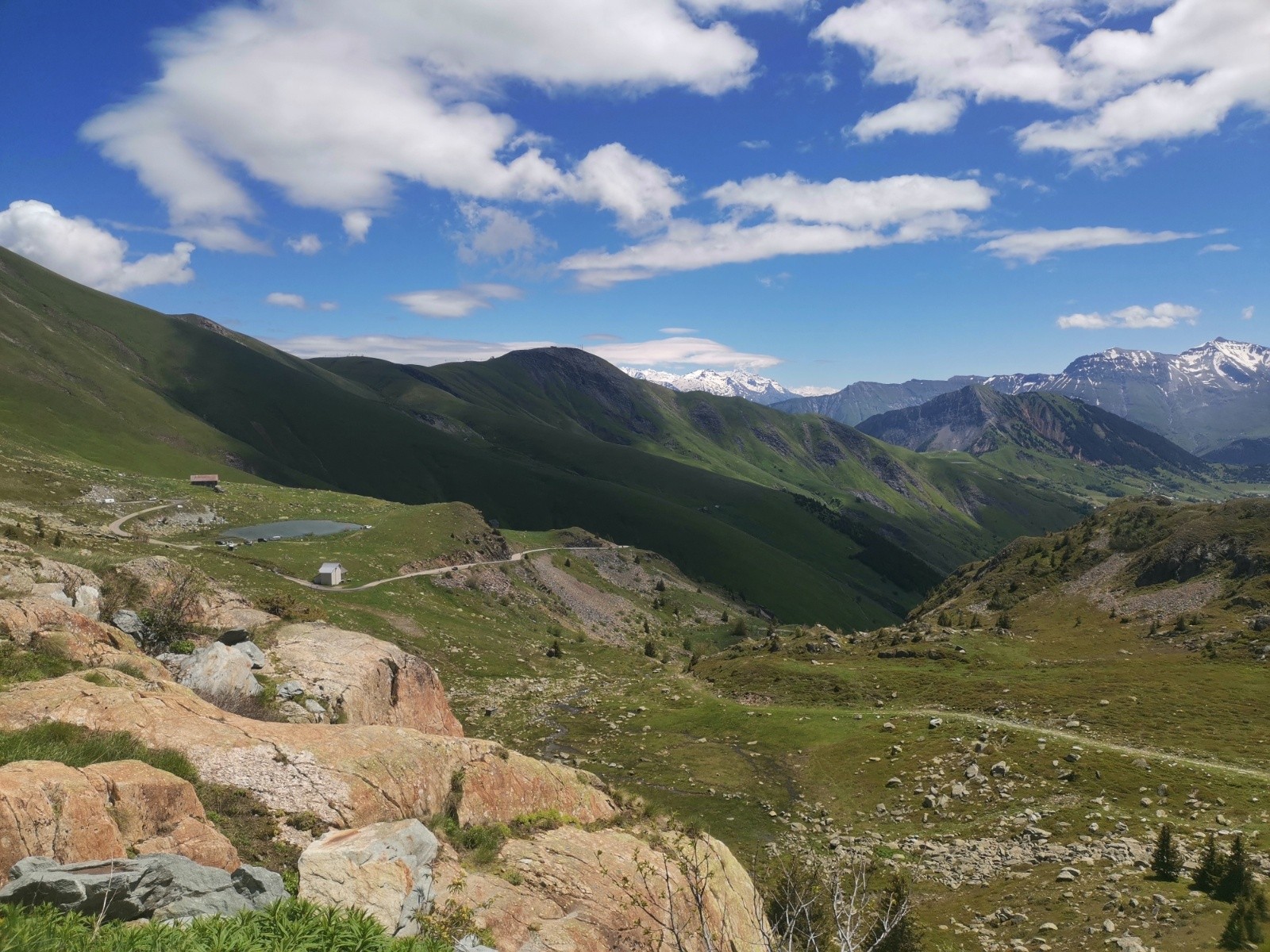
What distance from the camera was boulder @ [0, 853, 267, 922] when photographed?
8.88m

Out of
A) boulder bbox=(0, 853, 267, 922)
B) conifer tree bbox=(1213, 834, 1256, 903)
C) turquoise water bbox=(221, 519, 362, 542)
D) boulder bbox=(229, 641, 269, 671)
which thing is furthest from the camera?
turquoise water bbox=(221, 519, 362, 542)

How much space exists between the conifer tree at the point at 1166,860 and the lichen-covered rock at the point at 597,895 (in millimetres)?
17334

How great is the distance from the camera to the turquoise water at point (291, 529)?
84938 mm

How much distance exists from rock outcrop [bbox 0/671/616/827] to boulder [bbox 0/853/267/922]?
14.4 feet

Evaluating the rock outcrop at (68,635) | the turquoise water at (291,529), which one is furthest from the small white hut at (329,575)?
the rock outcrop at (68,635)

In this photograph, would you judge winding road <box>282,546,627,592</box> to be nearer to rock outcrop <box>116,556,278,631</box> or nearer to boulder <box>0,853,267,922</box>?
rock outcrop <box>116,556,278,631</box>

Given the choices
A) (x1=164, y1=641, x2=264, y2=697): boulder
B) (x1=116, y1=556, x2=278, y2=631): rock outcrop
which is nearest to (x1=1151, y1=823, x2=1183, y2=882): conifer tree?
(x1=164, y1=641, x2=264, y2=697): boulder

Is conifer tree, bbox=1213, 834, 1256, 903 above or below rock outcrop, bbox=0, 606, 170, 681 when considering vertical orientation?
below

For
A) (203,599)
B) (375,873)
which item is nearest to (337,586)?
(203,599)

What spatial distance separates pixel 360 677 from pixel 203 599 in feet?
34.0

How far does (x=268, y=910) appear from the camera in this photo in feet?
33.1

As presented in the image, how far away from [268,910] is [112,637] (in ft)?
55.0

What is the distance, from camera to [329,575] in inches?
2731

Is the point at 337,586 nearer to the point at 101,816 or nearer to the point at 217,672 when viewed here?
the point at 217,672
